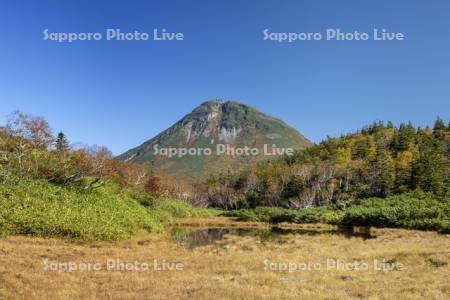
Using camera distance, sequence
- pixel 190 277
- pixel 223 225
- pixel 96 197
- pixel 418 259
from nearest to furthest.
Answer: pixel 190 277 → pixel 418 259 → pixel 96 197 → pixel 223 225

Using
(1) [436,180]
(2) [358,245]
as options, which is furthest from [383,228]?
A: (1) [436,180]

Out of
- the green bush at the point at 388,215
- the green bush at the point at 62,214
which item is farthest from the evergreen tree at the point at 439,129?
the green bush at the point at 62,214

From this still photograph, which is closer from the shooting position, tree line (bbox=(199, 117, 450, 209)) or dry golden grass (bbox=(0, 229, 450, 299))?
dry golden grass (bbox=(0, 229, 450, 299))

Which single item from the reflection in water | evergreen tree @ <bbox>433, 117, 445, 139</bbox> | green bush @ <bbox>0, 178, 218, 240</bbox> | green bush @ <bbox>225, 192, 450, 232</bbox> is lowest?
the reflection in water

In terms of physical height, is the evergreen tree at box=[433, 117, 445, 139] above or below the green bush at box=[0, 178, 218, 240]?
above

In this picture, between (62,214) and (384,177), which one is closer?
(62,214)

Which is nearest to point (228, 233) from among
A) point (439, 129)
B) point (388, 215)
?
point (388, 215)

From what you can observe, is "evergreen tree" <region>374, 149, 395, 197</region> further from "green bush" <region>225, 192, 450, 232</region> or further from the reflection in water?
the reflection in water

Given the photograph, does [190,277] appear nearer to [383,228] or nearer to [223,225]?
[383,228]

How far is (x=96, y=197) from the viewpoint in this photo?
3588 centimetres

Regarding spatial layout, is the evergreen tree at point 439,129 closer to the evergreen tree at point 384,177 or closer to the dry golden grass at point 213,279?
the evergreen tree at point 384,177

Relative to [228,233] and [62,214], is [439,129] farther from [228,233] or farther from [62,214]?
[62,214]

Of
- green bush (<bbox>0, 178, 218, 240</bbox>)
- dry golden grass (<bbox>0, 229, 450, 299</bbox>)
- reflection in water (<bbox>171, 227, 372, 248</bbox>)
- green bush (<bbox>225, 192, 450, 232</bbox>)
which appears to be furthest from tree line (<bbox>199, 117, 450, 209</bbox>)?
dry golden grass (<bbox>0, 229, 450, 299</bbox>)

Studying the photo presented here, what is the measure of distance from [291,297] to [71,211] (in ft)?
68.5
